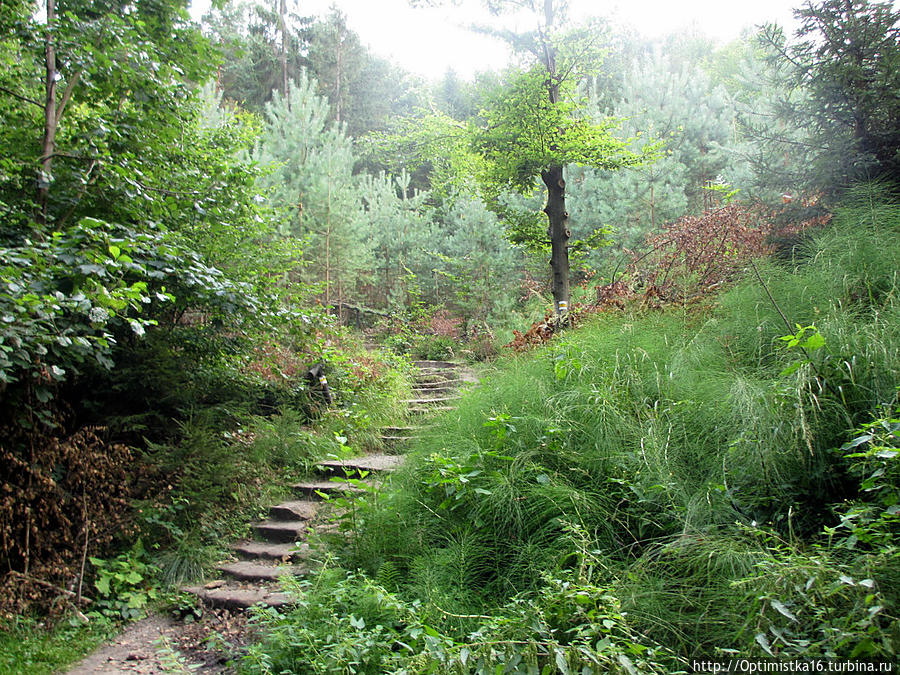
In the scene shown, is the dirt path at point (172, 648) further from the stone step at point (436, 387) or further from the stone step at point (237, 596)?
the stone step at point (436, 387)

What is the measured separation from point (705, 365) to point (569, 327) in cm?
217

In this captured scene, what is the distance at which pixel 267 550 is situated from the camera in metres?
4.17

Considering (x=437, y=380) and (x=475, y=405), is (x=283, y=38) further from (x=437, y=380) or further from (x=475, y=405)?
(x=475, y=405)

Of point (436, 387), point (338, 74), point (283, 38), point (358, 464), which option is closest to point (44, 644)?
point (358, 464)

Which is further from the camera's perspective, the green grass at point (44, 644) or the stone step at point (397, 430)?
the stone step at point (397, 430)

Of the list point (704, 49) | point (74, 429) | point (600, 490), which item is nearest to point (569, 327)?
point (600, 490)

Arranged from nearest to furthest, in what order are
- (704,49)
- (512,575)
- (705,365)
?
(512,575), (705,365), (704,49)

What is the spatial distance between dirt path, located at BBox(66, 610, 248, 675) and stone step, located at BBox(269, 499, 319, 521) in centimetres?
112

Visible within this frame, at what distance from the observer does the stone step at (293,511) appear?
460 cm

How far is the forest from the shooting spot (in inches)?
79.7

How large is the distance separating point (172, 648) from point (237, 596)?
1.69 feet

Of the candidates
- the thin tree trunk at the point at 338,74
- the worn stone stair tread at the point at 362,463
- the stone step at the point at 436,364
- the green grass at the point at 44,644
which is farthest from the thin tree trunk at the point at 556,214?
the thin tree trunk at the point at 338,74

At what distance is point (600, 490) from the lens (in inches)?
108

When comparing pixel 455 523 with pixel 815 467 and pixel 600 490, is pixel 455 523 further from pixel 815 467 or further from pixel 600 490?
pixel 815 467
